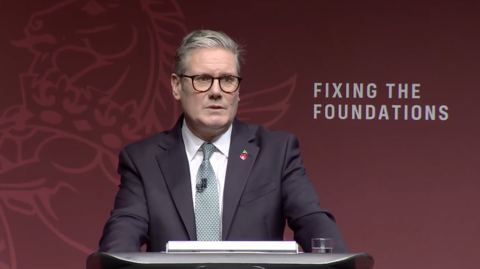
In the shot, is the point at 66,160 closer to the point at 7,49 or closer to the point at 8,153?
the point at 8,153

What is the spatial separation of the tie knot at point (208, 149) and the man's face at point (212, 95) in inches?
3.0

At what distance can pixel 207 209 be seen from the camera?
277 cm

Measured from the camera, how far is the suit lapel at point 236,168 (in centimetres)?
276

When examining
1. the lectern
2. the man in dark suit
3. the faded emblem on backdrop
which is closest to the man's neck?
the man in dark suit

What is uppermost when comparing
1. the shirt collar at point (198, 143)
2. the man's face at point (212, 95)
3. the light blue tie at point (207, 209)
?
the man's face at point (212, 95)

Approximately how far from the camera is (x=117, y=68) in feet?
13.4

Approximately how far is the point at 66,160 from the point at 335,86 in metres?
1.44

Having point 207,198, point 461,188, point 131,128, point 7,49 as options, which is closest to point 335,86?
point 461,188

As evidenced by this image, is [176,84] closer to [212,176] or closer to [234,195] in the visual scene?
[212,176]

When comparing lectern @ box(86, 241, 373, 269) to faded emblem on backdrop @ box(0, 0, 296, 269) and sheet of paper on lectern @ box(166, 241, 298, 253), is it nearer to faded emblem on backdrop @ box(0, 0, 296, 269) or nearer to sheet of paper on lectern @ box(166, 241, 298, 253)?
sheet of paper on lectern @ box(166, 241, 298, 253)

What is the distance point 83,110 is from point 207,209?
151 cm

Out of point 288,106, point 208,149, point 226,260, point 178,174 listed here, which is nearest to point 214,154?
point 208,149

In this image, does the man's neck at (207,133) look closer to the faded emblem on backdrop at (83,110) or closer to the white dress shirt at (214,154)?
the white dress shirt at (214,154)

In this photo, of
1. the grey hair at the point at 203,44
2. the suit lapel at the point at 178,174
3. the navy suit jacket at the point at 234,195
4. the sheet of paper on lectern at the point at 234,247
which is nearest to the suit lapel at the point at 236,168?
the navy suit jacket at the point at 234,195
